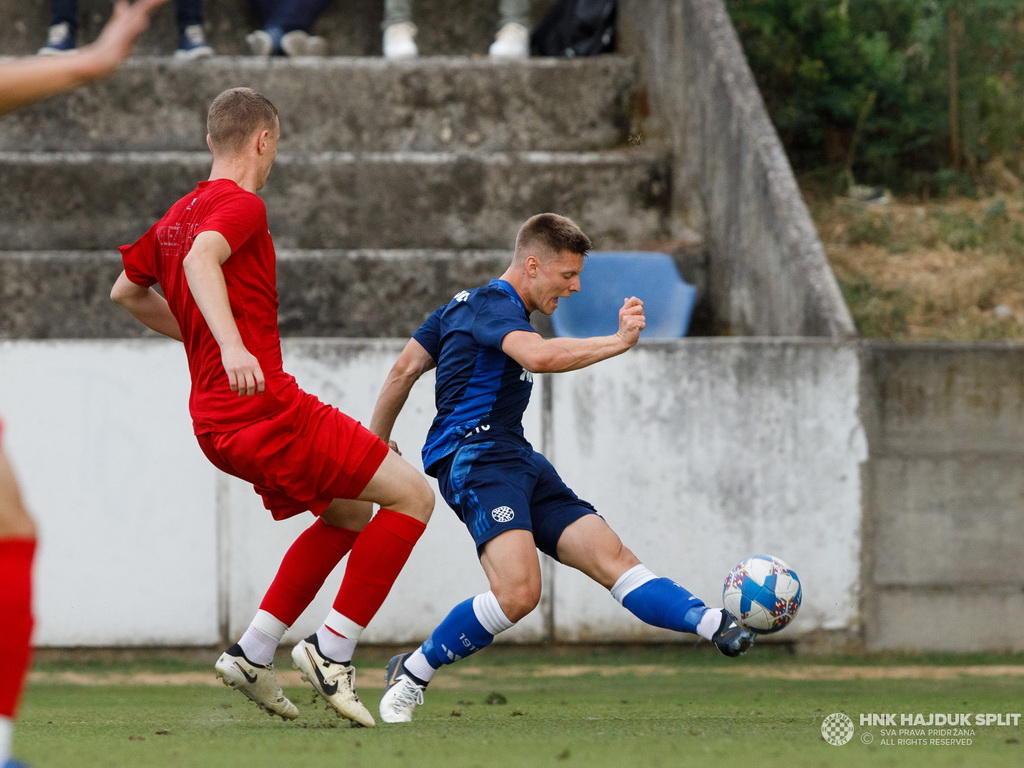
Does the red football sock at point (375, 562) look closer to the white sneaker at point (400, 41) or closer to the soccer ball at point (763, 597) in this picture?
the soccer ball at point (763, 597)

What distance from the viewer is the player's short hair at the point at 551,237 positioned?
5148mm

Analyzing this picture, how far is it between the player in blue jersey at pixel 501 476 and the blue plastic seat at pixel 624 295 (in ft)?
14.9

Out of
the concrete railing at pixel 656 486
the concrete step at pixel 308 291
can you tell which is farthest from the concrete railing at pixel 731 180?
the concrete step at pixel 308 291

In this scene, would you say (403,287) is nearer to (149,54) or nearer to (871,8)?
(149,54)

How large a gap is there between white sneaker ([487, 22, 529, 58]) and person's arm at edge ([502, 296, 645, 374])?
8037 mm

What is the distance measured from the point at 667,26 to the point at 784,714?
732 cm

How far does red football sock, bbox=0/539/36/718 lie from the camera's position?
276cm

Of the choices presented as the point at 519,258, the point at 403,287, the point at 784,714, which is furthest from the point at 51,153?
the point at 784,714

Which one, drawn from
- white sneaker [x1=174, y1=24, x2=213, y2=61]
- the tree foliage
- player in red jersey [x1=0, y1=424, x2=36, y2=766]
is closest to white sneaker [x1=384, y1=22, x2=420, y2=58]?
white sneaker [x1=174, y1=24, x2=213, y2=61]

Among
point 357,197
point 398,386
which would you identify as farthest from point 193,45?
point 398,386

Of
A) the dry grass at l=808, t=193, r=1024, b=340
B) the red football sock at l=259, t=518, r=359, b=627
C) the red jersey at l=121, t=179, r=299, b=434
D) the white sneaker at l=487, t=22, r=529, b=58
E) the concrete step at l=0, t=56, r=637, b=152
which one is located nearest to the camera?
the red jersey at l=121, t=179, r=299, b=434

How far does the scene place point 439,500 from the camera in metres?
7.79

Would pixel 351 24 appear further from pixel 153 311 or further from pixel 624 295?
Answer: pixel 153 311

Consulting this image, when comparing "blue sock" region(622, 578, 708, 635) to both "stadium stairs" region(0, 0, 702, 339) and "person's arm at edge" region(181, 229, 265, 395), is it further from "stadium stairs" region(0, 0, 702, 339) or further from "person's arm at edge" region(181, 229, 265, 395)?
"stadium stairs" region(0, 0, 702, 339)
